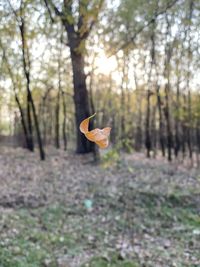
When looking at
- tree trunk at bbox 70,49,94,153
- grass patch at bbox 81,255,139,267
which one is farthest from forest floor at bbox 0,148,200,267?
tree trunk at bbox 70,49,94,153

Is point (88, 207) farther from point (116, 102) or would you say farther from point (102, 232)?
point (116, 102)

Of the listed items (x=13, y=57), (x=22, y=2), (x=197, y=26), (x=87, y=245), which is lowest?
(x=87, y=245)

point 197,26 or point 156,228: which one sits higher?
point 197,26

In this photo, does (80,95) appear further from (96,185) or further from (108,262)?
(108,262)

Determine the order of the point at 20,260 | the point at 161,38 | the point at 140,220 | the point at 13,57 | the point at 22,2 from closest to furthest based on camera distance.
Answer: the point at 22,2 → the point at 20,260 → the point at 140,220 → the point at 13,57 → the point at 161,38

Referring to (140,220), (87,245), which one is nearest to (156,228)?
(140,220)

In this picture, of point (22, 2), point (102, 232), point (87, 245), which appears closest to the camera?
point (22, 2)

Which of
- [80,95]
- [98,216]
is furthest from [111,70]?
[98,216]
